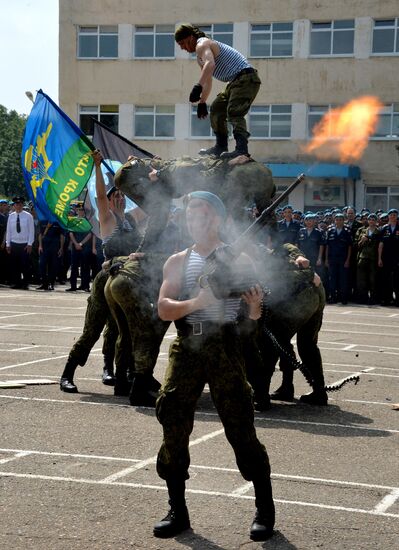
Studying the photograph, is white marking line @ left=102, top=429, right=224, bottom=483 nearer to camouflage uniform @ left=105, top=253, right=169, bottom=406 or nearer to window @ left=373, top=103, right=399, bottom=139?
camouflage uniform @ left=105, top=253, right=169, bottom=406

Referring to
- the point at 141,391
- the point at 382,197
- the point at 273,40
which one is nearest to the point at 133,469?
the point at 141,391

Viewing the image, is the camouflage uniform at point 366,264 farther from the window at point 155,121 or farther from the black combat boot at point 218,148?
the window at point 155,121

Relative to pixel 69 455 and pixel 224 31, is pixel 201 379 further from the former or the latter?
pixel 224 31

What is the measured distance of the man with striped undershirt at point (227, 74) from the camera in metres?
9.77

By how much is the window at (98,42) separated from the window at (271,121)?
6866 mm

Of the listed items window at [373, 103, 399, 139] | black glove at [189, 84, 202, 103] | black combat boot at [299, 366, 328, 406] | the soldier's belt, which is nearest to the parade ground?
black combat boot at [299, 366, 328, 406]

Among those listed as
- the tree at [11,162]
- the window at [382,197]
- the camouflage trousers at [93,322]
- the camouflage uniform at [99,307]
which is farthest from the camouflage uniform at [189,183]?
the tree at [11,162]

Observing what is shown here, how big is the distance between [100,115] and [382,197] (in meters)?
12.6

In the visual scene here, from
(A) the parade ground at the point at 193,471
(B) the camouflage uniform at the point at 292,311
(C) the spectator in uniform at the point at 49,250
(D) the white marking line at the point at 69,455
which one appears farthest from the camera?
(C) the spectator in uniform at the point at 49,250

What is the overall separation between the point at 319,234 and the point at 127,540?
19025mm

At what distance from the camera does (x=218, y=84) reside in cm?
3962

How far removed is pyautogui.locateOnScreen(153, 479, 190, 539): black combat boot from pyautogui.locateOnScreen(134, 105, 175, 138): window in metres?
38.2

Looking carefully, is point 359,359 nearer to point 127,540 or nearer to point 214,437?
point 214,437

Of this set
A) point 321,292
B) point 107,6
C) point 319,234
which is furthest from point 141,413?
point 107,6
